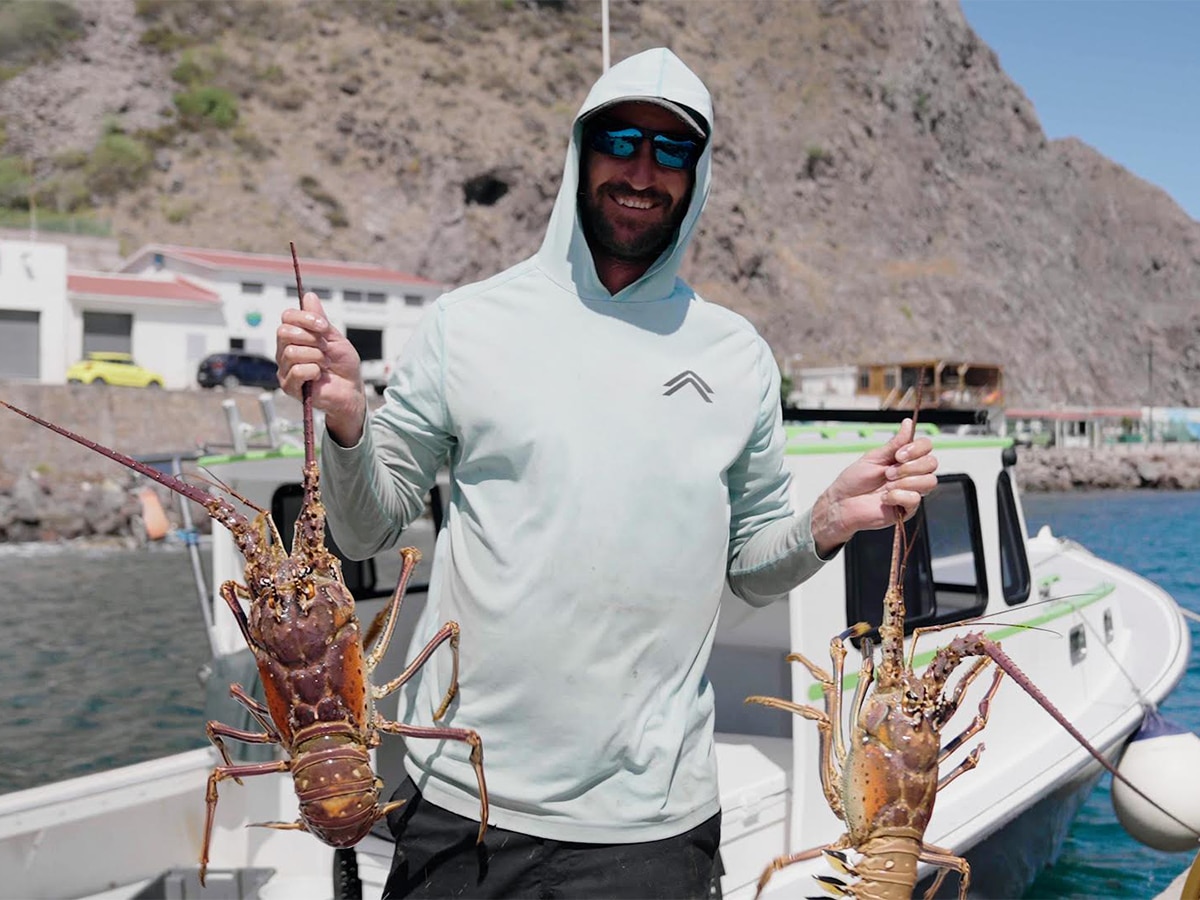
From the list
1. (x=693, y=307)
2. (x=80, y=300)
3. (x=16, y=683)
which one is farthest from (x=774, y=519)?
(x=80, y=300)

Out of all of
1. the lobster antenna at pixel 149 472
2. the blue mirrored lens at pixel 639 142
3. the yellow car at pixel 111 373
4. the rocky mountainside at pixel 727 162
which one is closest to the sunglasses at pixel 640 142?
the blue mirrored lens at pixel 639 142

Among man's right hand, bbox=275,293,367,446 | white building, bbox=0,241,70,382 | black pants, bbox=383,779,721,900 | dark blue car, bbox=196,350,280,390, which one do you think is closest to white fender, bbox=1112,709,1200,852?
black pants, bbox=383,779,721,900

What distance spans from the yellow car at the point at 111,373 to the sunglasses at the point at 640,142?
3461cm

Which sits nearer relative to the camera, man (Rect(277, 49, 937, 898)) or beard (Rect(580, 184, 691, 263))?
man (Rect(277, 49, 937, 898))

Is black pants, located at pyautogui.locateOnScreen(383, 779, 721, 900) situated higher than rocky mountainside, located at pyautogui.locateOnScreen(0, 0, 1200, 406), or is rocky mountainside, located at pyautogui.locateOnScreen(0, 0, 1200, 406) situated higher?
rocky mountainside, located at pyautogui.locateOnScreen(0, 0, 1200, 406)

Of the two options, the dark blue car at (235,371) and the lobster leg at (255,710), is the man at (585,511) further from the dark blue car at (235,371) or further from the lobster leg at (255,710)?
the dark blue car at (235,371)

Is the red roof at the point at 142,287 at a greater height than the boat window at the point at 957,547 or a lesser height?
greater

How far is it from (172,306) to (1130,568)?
3458 cm

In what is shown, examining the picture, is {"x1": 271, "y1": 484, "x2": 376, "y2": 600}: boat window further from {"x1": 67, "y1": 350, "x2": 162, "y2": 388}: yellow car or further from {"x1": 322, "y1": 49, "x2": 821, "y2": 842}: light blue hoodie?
{"x1": 67, "y1": 350, "x2": 162, "y2": 388}: yellow car

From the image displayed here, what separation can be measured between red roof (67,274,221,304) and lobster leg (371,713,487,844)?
132 feet

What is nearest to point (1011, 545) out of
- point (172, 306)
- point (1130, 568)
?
point (1130, 568)

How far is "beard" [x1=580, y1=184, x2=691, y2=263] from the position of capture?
2.53m

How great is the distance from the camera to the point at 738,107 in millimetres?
94625

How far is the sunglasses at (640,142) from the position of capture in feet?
8.19
